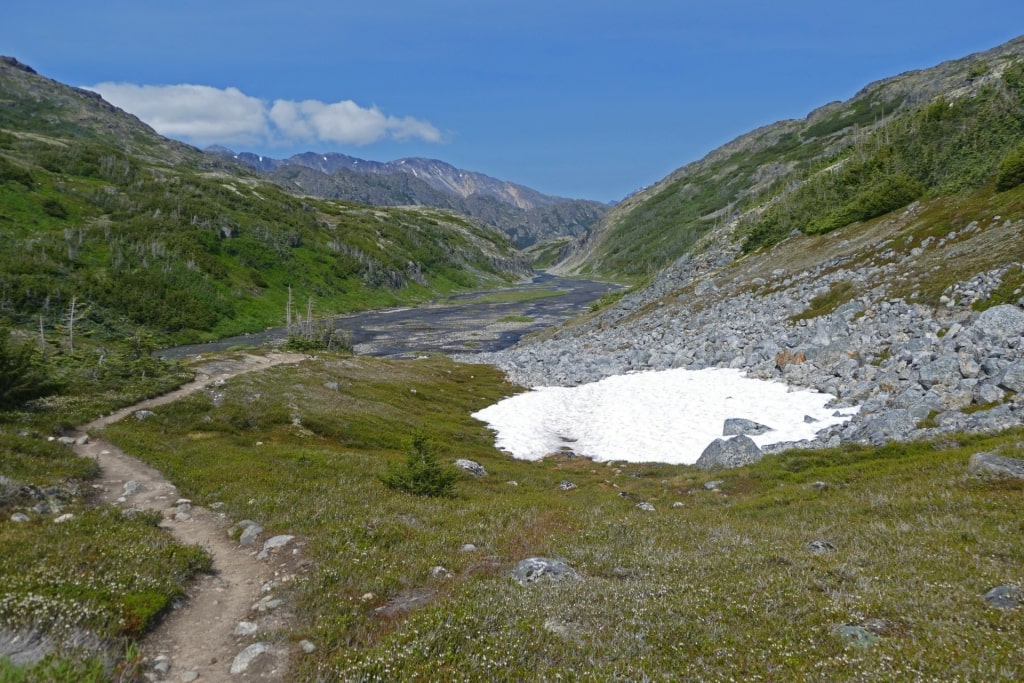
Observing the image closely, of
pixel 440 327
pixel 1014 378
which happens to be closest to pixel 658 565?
pixel 1014 378

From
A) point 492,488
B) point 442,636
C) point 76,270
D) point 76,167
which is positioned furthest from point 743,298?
point 76,167

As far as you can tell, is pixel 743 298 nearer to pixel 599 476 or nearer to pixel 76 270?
pixel 599 476

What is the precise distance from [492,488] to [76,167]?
220165 mm

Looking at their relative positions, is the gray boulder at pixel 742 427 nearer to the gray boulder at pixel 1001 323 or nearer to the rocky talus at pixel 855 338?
the rocky talus at pixel 855 338

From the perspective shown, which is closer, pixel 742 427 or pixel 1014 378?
pixel 1014 378

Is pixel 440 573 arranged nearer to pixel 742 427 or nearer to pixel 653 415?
pixel 742 427

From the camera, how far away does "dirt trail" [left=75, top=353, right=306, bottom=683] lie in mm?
8086

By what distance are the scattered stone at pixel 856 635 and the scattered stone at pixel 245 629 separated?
9790 millimetres

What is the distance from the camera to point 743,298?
6378 cm

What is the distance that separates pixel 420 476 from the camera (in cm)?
2030

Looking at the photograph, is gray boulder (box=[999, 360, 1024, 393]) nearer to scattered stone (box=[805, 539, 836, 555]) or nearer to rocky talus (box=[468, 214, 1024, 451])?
rocky talus (box=[468, 214, 1024, 451])

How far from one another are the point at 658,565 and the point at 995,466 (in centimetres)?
1162

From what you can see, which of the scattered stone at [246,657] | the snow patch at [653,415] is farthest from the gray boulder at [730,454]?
the scattered stone at [246,657]

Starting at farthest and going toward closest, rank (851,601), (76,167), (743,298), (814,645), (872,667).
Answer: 1. (76,167)
2. (743,298)
3. (851,601)
4. (814,645)
5. (872,667)
